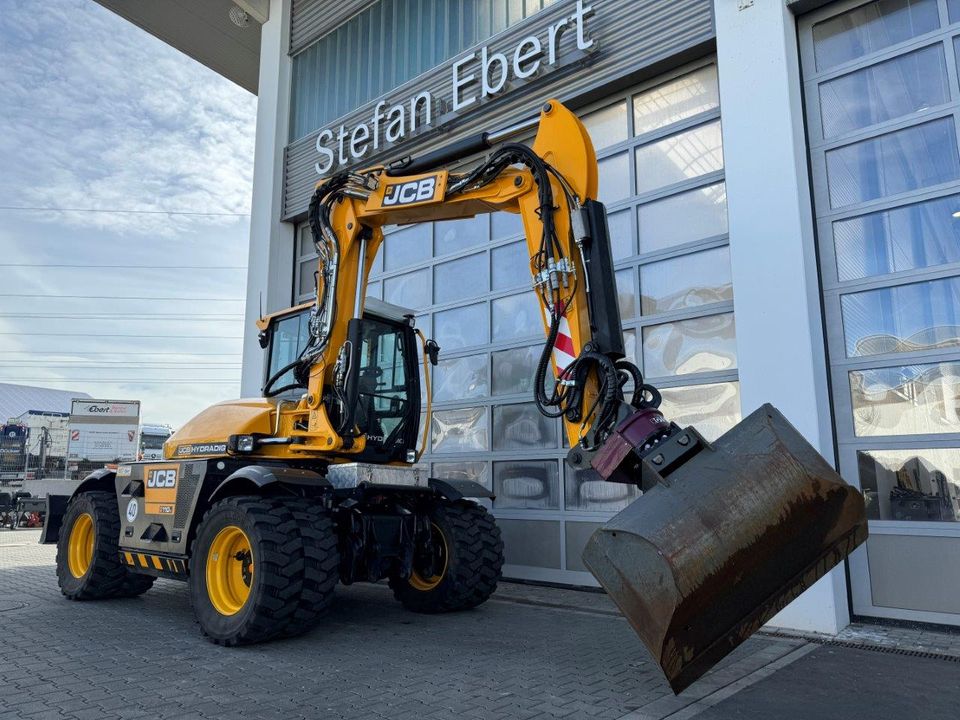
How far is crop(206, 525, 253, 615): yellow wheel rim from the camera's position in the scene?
5355 mm

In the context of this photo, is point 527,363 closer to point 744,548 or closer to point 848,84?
point 848,84

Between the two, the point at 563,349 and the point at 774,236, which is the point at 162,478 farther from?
the point at 774,236

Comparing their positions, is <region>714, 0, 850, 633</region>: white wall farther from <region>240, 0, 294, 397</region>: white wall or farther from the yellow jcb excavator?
<region>240, 0, 294, 397</region>: white wall

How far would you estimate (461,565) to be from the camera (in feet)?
20.0

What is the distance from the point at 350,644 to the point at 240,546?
114 centimetres

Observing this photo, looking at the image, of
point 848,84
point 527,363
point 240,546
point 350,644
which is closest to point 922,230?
point 848,84

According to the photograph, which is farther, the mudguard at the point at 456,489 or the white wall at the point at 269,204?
the white wall at the point at 269,204

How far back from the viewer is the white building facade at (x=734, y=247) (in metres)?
5.88

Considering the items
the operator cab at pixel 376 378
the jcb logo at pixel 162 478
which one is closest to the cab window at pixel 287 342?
the operator cab at pixel 376 378

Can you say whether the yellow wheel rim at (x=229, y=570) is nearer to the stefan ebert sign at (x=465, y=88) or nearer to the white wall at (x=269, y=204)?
the white wall at (x=269, y=204)

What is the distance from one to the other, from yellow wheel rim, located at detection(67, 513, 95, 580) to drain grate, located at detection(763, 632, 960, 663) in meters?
6.56

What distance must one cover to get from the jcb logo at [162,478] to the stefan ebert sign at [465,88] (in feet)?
19.1

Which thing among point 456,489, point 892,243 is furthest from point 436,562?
point 892,243

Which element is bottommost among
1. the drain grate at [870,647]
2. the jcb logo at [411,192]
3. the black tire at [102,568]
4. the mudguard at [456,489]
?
the drain grate at [870,647]
